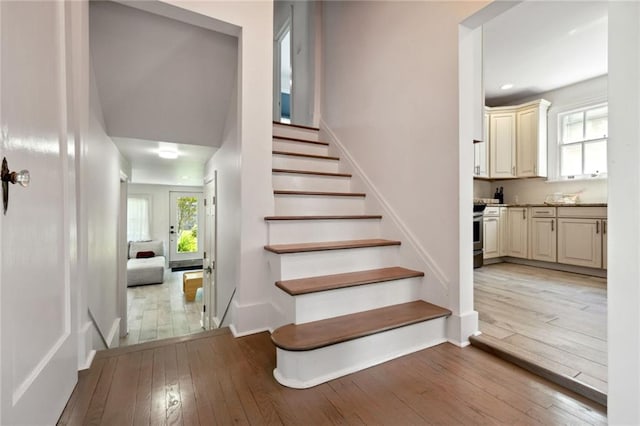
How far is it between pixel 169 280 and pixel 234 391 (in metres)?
6.87

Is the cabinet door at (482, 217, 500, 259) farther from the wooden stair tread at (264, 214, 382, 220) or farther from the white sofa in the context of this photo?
the white sofa

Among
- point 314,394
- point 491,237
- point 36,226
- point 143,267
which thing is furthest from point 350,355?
point 143,267

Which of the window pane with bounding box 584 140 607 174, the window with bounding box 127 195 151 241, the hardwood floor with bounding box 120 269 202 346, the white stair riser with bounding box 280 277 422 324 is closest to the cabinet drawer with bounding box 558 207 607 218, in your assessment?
the window pane with bounding box 584 140 607 174

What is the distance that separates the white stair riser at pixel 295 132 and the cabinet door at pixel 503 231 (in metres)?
2.97

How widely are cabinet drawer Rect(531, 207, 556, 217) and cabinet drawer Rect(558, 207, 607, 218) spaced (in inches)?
3.0

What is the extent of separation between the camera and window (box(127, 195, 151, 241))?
8.17 metres

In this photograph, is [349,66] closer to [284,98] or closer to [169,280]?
[284,98]

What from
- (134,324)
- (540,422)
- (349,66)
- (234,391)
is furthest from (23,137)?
(134,324)

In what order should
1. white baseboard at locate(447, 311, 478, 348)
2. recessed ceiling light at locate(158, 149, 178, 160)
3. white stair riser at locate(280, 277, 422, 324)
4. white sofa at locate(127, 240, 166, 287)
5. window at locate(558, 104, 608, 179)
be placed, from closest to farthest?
white stair riser at locate(280, 277, 422, 324) → white baseboard at locate(447, 311, 478, 348) → recessed ceiling light at locate(158, 149, 178, 160) → window at locate(558, 104, 608, 179) → white sofa at locate(127, 240, 166, 287)

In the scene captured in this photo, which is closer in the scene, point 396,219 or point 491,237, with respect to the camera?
point 396,219

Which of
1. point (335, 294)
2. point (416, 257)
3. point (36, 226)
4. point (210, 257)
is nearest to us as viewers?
point (36, 226)

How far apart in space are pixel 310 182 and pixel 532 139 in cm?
367

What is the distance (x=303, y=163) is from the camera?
9.32ft

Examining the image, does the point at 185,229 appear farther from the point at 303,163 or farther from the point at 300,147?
the point at 303,163
